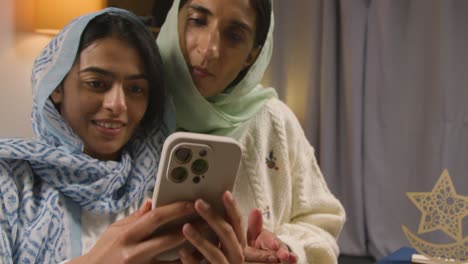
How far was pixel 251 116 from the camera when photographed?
0.97 meters

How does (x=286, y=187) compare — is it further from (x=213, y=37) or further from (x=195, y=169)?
(x=195, y=169)

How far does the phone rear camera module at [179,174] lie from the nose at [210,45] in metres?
0.33

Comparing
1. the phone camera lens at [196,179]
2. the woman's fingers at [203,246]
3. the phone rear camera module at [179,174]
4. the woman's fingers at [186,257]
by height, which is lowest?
the woman's fingers at [186,257]

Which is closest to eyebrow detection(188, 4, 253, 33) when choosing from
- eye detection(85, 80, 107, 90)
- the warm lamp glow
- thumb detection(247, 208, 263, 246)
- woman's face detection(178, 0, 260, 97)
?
woman's face detection(178, 0, 260, 97)

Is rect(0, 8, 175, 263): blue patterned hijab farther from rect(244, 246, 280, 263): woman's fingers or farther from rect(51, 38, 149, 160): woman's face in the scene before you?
rect(244, 246, 280, 263): woman's fingers

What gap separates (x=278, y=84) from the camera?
251cm

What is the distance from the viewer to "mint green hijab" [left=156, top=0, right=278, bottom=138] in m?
0.82

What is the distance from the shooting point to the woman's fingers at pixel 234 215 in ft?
1.78

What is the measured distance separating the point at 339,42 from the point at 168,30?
1679mm

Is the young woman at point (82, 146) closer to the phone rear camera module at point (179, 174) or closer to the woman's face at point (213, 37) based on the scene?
the woman's face at point (213, 37)

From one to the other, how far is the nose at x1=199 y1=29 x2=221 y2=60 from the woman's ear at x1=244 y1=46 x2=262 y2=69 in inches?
4.0

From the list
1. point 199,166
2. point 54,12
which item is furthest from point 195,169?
point 54,12

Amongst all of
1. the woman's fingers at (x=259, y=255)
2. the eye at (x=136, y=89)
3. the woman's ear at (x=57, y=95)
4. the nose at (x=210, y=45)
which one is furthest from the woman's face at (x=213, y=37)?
the woman's fingers at (x=259, y=255)

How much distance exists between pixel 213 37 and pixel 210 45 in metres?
0.02
